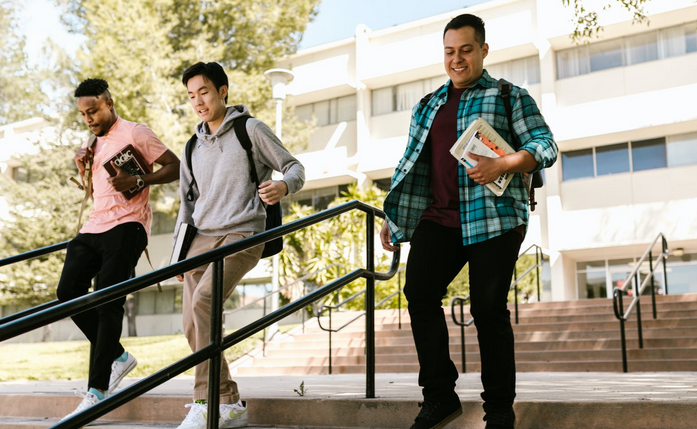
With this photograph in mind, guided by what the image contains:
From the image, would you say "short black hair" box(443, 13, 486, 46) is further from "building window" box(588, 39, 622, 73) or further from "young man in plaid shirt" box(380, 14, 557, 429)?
"building window" box(588, 39, 622, 73)

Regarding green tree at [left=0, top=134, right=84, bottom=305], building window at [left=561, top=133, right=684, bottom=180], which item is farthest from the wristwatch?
green tree at [left=0, top=134, right=84, bottom=305]

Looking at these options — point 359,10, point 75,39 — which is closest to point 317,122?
point 359,10

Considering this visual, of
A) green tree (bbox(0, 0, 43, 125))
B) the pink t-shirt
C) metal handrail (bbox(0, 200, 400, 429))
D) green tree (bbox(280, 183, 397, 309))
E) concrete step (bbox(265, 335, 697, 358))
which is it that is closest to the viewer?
metal handrail (bbox(0, 200, 400, 429))

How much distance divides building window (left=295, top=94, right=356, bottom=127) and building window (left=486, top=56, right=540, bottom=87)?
4.80 metres

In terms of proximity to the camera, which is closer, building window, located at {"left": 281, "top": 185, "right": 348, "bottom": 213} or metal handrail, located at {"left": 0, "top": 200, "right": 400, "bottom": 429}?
metal handrail, located at {"left": 0, "top": 200, "right": 400, "bottom": 429}

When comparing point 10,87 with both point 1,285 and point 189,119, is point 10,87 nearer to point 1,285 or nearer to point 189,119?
point 1,285

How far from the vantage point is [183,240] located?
11.7 feet

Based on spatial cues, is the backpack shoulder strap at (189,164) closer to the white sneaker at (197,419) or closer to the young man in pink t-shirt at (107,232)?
the young man in pink t-shirt at (107,232)

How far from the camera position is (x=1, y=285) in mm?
22766

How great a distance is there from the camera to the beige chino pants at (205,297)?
10.8 feet

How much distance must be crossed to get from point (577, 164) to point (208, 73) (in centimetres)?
1747

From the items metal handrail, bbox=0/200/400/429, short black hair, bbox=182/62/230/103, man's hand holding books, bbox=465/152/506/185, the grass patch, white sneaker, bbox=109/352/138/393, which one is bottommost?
the grass patch

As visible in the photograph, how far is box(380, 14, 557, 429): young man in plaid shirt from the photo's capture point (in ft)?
9.29

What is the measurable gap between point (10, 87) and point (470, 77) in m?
24.3
